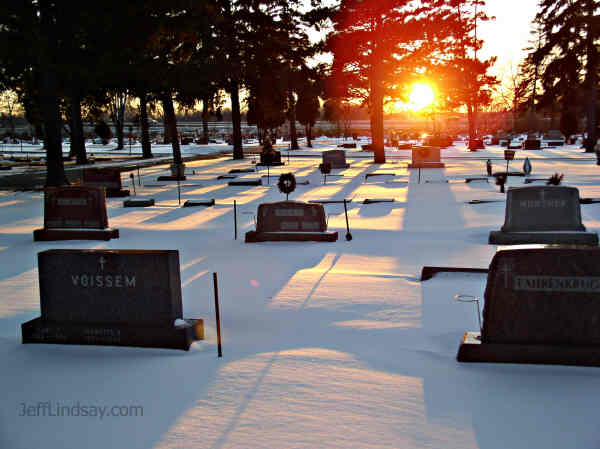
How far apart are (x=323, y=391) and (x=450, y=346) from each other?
149 centimetres

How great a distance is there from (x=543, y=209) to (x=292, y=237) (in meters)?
4.32

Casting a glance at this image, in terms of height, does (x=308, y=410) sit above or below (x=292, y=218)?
below

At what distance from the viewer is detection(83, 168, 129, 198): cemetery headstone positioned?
1988cm

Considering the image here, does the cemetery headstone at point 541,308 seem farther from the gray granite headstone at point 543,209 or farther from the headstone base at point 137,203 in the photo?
the headstone base at point 137,203

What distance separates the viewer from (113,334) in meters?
5.29

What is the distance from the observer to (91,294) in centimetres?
538

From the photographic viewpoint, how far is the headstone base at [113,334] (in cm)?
516

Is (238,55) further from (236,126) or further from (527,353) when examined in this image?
(527,353)

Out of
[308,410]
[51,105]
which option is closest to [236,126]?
[51,105]

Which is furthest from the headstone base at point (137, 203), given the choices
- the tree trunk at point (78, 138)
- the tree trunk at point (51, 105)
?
the tree trunk at point (78, 138)

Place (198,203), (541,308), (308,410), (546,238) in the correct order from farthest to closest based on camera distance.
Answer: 1. (198,203)
2. (546,238)
3. (541,308)
4. (308,410)

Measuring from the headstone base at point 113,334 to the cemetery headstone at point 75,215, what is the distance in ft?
20.6

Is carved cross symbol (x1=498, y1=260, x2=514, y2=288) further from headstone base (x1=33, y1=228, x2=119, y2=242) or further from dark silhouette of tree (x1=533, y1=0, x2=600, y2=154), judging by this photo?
dark silhouette of tree (x1=533, y1=0, x2=600, y2=154)

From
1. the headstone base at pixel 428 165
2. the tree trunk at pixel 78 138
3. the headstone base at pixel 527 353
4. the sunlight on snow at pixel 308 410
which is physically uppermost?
the tree trunk at pixel 78 138
